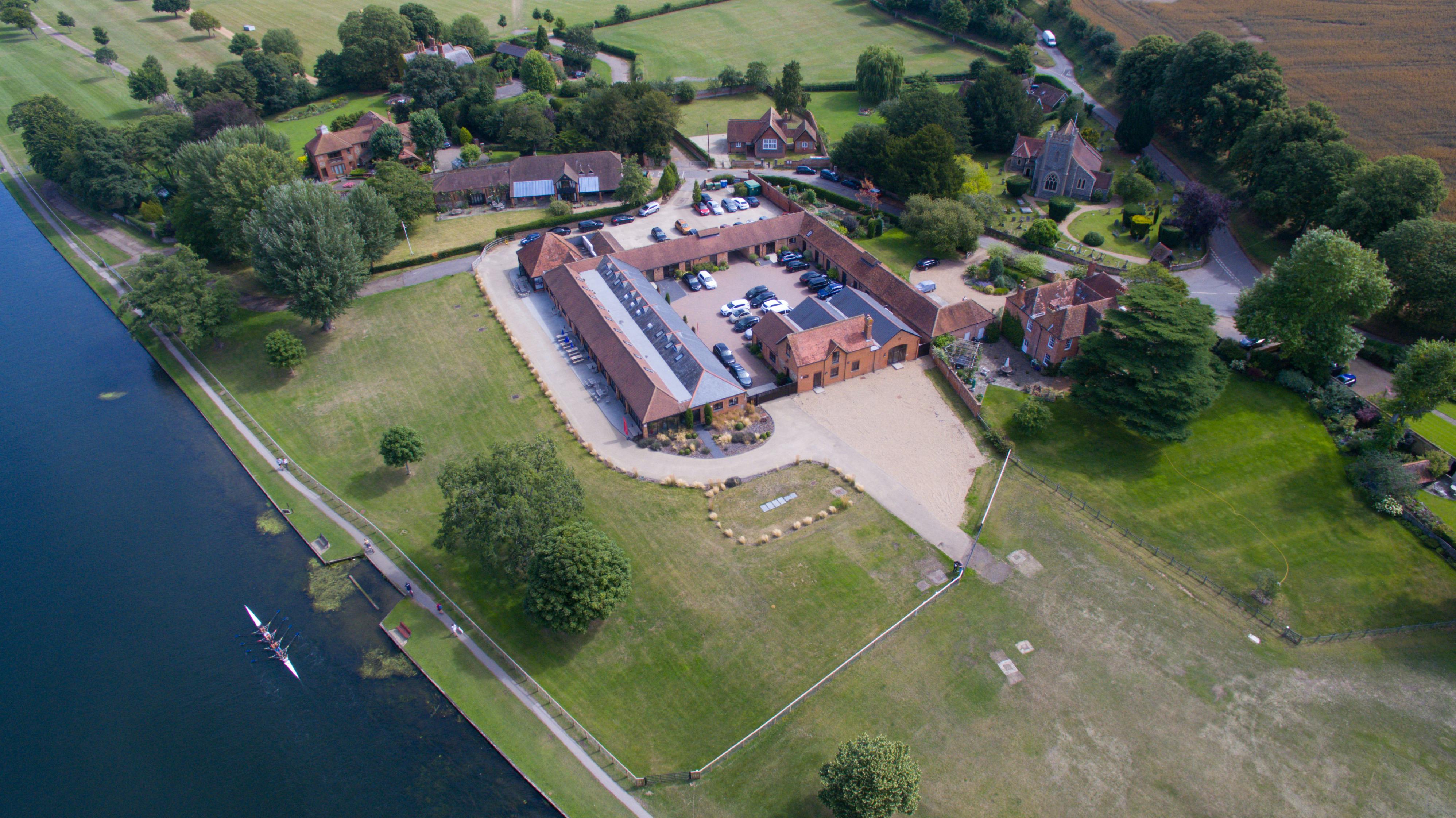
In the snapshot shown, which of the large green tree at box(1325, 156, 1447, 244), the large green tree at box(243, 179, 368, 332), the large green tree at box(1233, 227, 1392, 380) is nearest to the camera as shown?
the large green tree at box(1233, 227, 1392, 380)

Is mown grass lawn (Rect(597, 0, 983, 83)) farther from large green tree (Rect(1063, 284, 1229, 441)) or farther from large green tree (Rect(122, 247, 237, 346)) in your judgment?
large green tree (Rect(1063, 284, 1229, 441))

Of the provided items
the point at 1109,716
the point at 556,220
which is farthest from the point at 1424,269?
the point at 556,220

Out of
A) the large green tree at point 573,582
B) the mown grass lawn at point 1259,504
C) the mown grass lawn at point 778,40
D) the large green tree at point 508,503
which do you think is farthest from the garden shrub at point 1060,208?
the large green tree at point 573,582

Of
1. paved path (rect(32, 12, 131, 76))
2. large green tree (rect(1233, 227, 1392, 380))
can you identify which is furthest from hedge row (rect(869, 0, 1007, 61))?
paved path (rect(32, 12, 131, 76))

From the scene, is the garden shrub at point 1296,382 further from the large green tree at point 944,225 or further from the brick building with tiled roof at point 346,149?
the brick building with tiled roof at point 346,149

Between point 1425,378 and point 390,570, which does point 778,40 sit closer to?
point 1425,378
